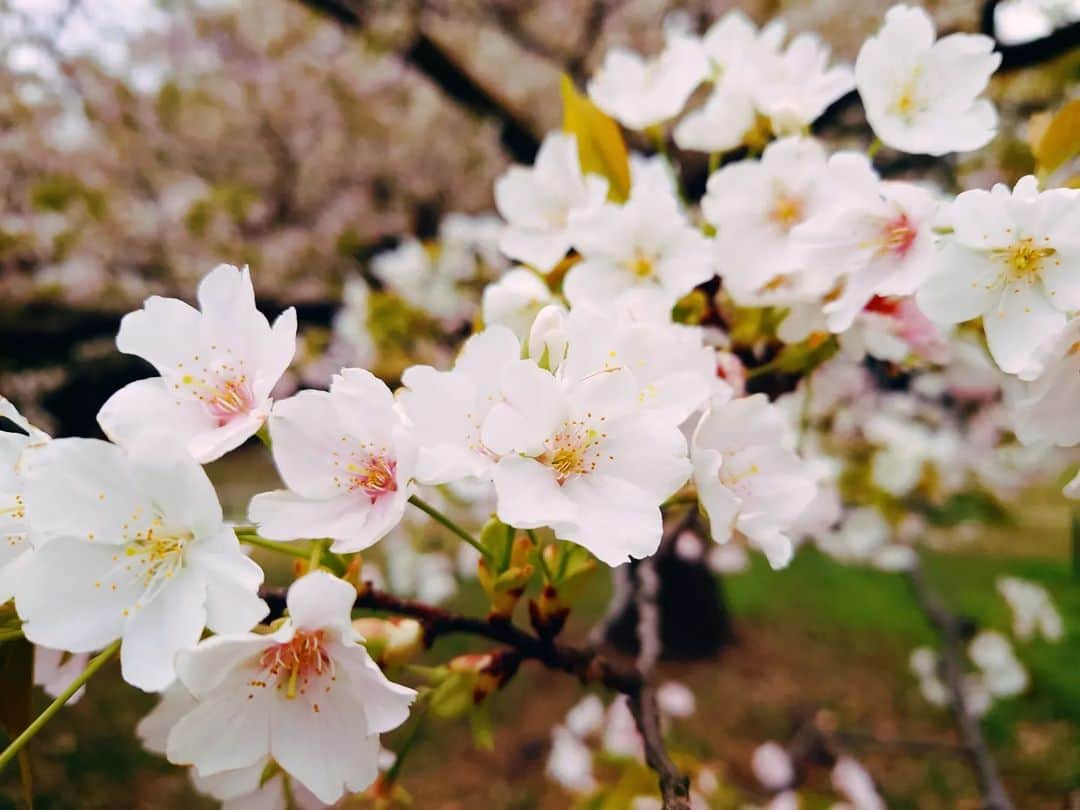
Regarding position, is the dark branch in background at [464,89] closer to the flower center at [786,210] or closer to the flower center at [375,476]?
the flower center at [786,210]

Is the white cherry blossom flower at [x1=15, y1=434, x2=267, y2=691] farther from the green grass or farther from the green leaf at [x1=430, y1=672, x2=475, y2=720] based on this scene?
the green grass

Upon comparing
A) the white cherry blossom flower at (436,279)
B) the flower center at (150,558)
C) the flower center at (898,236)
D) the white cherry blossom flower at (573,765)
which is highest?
the flower center at (898,236)

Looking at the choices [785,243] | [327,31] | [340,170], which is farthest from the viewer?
[340,170]

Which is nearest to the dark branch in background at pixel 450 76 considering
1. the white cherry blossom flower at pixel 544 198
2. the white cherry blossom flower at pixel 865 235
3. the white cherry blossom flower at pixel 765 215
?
the white cherry blossom flower at pixel 544 198

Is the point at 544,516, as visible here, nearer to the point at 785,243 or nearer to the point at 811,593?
the point at 785,243

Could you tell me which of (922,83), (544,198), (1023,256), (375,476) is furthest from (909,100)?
(375,476)

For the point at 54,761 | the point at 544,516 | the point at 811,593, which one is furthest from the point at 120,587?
the point at 811,593
